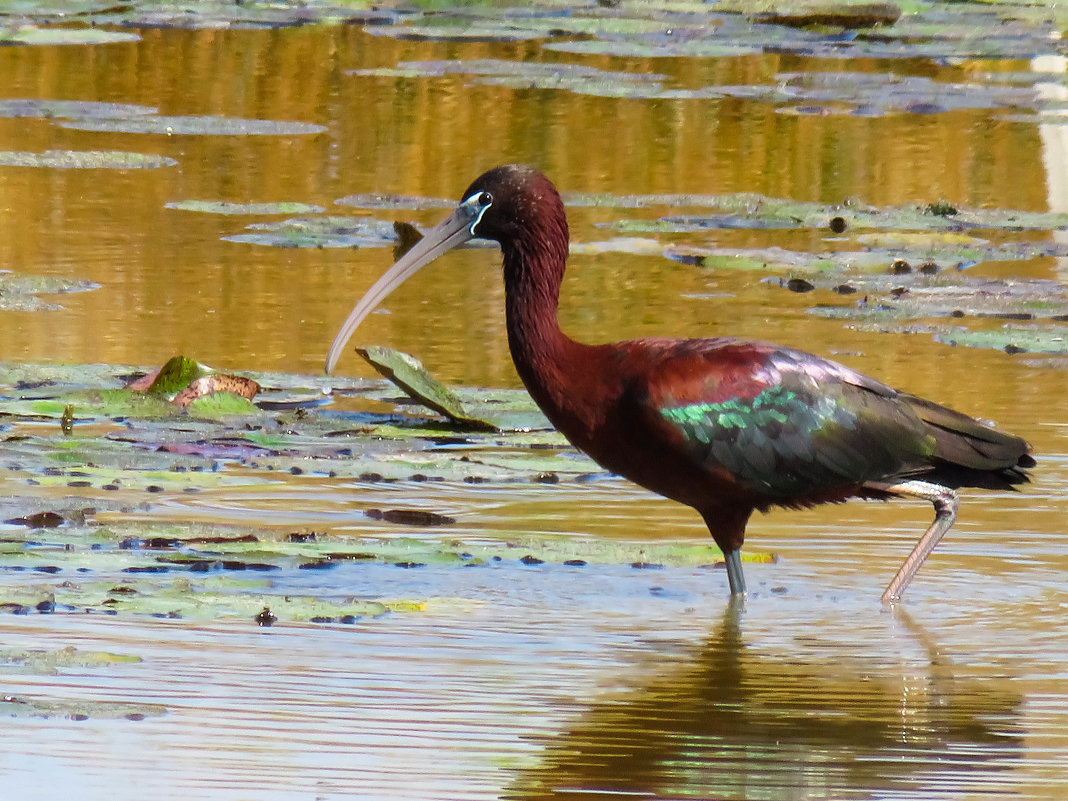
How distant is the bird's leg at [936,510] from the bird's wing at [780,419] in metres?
0.07

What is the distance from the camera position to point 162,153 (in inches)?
489

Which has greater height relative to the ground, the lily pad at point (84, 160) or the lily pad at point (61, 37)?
the lily pad at point (61, 37)

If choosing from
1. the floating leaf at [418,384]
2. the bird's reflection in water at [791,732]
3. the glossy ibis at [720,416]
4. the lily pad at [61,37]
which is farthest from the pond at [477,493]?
the lily pad at [61,37]

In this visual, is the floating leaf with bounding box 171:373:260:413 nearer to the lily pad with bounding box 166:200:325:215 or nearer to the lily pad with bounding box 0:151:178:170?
the lily pad with bounding box 166:200:325:215

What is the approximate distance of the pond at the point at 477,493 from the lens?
4.59 meters

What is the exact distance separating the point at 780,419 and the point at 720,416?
0.73ft

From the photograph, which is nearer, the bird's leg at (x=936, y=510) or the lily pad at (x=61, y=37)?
the bird's leg at (x=936, y=510)

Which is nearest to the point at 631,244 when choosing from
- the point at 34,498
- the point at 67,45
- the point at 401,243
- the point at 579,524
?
the point at 401,243

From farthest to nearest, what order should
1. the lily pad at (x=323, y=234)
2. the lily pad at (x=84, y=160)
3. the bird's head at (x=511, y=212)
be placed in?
the lily pad at (x=84, y=160) < the lily pad at (x=323, y=234) < the bird's head at (x=511, y=212)

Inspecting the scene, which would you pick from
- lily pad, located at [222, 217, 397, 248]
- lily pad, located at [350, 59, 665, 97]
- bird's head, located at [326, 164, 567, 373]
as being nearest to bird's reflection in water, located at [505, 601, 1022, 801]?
bird's head, located at [326, 164, 567, 373]

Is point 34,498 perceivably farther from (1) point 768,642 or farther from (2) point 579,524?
(1) point 768,642

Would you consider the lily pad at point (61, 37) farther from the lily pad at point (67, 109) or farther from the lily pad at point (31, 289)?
the lily pad at point (31, 289)

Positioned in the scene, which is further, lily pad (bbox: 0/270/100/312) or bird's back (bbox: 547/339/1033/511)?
lily pad (bbox: 0/270/100/312)

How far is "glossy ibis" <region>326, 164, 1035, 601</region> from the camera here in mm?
5762
